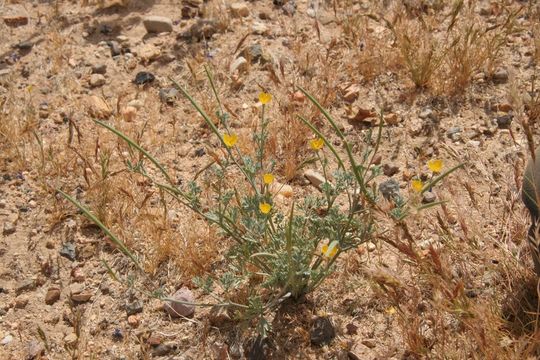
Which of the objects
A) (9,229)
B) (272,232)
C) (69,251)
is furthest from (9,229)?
(272,232)

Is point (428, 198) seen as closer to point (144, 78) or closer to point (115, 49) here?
point (144, 78)

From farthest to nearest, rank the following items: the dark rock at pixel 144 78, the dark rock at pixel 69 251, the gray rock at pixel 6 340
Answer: the dark rock at pixel 144 78
the dark rock at pixel 69 251
the gray rock at pixel 6 340

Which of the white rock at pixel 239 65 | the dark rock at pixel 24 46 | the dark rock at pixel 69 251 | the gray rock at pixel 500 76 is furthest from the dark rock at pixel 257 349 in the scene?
the dark rock at pixel 24 46

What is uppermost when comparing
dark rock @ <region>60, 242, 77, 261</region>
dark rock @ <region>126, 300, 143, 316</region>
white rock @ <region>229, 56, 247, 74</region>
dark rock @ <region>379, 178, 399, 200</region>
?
white rock @ <region>229, 56, 247, 74</region>

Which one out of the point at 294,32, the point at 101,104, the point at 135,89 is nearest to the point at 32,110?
the point at 101,104

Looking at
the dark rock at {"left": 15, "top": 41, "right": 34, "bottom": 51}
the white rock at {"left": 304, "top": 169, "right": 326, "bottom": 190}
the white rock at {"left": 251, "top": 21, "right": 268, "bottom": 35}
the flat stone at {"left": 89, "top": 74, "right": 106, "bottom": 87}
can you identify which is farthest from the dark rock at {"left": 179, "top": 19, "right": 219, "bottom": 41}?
the white rock at {"left": 304, "top": 169, "right": 326, "bottom": 190}

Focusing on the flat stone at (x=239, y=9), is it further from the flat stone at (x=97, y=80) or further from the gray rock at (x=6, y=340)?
the gray rock at (x=6, y=340)

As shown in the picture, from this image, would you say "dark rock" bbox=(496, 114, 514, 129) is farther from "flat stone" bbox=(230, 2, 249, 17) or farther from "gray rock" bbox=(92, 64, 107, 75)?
"gray rock" bbox=(92, 64, 107, 75)
